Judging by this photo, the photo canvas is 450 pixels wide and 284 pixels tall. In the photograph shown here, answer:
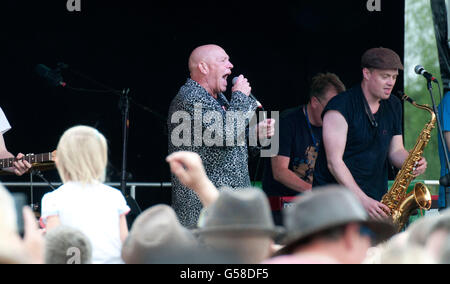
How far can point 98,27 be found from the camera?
791 cm

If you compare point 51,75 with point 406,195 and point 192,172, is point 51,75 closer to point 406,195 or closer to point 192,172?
point 406,195

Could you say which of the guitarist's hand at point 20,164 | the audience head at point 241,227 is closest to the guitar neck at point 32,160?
the guitarist's hand at point 20,164

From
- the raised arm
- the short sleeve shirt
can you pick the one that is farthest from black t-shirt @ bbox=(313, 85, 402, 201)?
the raised arm

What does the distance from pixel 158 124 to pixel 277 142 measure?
1623mm

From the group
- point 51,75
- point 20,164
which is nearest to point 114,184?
point 51,75

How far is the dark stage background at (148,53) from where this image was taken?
7719 mm

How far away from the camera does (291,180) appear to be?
6730 mm

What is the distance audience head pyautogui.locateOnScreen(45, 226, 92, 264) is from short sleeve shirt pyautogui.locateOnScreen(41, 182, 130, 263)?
0.48 m

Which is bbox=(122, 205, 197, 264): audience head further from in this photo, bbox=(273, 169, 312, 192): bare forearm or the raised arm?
bbox=(273, 169, 312, 192): bare forearm

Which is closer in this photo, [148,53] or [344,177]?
[344,177]

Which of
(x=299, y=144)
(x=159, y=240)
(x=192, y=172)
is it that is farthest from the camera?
(x=299, y=144)

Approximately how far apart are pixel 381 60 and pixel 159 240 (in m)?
3.19
